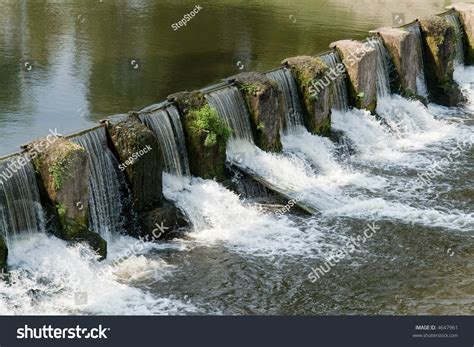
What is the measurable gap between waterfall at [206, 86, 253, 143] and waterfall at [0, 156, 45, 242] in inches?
243

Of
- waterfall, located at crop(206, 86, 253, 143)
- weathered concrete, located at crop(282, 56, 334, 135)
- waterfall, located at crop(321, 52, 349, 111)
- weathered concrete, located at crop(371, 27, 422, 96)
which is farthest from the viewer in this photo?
weathered concrete, located at crop(371, 27, 422, 96)

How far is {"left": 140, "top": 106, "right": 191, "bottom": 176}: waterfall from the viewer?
64.0ft

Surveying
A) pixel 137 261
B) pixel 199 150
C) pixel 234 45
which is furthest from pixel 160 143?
pixel 234 45

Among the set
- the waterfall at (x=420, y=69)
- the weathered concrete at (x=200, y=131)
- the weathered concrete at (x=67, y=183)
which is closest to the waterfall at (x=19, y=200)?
the weathered concrete at (x=67, y=183)

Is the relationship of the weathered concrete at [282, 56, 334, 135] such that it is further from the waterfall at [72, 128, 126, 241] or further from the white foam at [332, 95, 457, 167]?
the waterfall at [72, 128, 126, 241]

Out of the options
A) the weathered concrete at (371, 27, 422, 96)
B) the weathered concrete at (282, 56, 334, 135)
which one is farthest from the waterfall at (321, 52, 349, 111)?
the weathered concrete at (371, 27, 422, 96)

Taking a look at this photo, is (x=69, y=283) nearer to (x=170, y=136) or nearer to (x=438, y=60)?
(x=170, y=136)

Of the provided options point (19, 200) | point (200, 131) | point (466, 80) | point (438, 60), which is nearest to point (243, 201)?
point (200, 131)

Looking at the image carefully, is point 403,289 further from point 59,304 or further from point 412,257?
point 59,304

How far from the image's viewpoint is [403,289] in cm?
1672

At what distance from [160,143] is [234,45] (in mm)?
14742

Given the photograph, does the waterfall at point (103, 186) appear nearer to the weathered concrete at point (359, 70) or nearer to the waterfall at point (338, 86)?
the waterfall at point (338, 86)

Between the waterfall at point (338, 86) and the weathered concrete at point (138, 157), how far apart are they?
30.4ft

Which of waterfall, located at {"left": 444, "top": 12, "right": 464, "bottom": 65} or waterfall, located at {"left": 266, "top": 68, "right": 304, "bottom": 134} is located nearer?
waterfall, located at {"left": 266, "top": 68, "right": 304, "bottom": 134}
